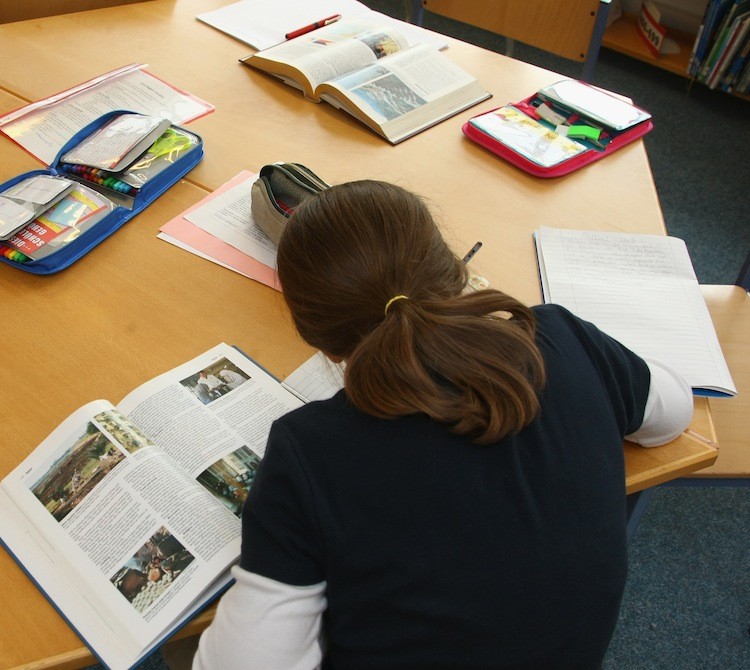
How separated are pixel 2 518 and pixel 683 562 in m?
1.34

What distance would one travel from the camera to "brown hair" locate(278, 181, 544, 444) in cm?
64

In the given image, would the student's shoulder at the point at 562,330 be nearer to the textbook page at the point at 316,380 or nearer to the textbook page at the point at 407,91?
the textbook page at the point at 316,380

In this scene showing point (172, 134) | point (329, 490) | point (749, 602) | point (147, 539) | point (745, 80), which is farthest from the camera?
point (745, 80)

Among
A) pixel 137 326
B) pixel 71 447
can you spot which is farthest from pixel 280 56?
pixel 71 447

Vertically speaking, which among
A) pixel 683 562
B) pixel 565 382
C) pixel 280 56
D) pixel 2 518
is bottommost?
pixel 683 562

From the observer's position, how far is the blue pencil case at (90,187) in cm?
110

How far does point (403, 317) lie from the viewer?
66cm

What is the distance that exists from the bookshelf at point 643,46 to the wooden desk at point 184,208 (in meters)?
1.51

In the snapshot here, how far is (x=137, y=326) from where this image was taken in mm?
1027

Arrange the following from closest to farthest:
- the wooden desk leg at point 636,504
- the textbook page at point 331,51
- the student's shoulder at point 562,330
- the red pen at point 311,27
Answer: the student's shoulder at point 562,330
the wooden desk leg at point 636,504
the textbook page at point 331,51
the red pen at point 311,27

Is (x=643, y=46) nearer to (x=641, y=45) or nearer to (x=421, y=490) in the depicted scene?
(x=641, y=45)

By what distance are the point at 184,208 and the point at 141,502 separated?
0.61 meters

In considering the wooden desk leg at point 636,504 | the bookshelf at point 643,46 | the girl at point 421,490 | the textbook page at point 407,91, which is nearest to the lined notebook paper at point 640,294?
the wooden desk leg at point 636,504

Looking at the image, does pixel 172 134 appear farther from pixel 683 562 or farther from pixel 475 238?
pixel 683 562
